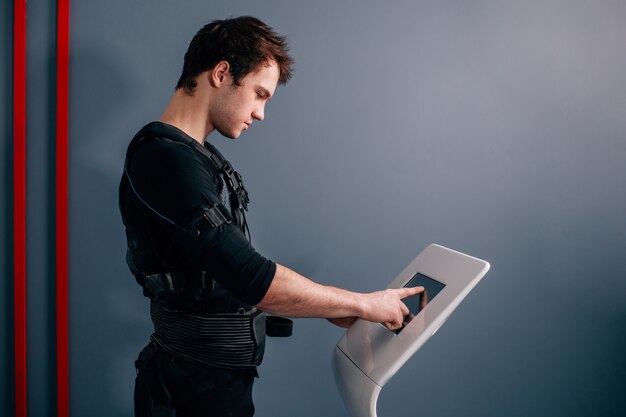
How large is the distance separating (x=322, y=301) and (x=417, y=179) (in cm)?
91

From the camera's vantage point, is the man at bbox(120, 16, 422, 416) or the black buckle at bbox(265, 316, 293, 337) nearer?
the man at bbox(120, 16, 422, 416)

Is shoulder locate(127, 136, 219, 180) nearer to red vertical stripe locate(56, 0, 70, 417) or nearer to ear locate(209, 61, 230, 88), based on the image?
ear locate(209, 61, 230, 88)

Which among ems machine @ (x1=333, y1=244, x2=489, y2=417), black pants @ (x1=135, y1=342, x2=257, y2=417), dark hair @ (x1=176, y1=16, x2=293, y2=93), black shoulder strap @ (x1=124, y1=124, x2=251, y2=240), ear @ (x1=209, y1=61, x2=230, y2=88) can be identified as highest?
dark hair @ (x1=176, y1=16, x2=293, y2=93)

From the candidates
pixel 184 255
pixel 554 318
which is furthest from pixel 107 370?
pixel 554 318

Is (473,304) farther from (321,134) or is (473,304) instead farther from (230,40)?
(230,40)

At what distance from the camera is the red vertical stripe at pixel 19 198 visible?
Answer: 1484 millimetres

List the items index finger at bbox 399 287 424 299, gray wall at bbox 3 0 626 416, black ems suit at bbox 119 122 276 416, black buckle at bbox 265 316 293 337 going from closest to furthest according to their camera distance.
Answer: black ems suit at bbox 119 122 276 416
index finger at bbox 399 287 424 299
black buckle at bbox 265 316 293 337
gray wall at bbox 3 0 626 416

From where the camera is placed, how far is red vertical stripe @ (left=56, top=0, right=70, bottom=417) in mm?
1512

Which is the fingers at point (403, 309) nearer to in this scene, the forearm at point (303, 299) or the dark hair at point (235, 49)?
the forearm at point (303, 299)

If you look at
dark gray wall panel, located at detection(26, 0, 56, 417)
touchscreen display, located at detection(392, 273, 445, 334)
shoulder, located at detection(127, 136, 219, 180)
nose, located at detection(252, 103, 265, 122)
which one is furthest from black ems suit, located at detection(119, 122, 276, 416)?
dark gray wall panel, located at detection(26, 0, 56, 417)

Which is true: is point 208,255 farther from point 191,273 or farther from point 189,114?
point 189,114

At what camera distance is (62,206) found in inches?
61.0

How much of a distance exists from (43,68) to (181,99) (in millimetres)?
686

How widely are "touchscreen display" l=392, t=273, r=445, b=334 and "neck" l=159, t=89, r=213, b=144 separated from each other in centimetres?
65
